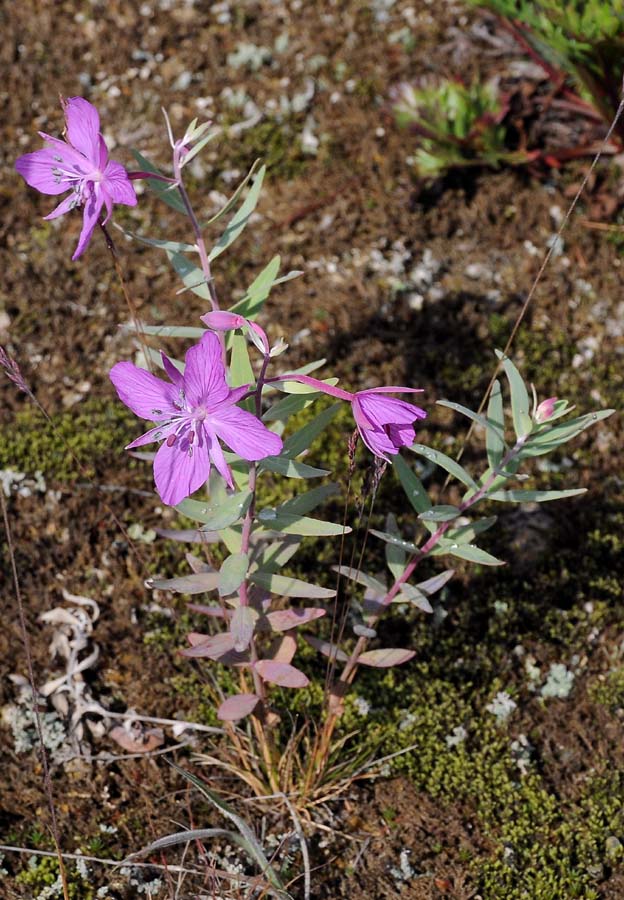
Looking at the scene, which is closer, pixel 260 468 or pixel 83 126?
pixel 83 126

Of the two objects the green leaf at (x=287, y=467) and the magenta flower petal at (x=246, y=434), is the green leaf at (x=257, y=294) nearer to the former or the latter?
the green leaf at (x=287, y=467)

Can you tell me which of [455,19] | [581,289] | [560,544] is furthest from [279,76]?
[560,544]

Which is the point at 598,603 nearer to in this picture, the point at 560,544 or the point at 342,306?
the point at 560,544

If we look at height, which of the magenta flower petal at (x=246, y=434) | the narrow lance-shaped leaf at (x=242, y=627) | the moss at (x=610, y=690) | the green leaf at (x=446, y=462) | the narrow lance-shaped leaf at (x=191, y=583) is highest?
the magenta flower petal at (x=246, y=434)

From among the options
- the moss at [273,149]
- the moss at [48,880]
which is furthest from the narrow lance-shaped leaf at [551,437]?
the moss at [273,149]

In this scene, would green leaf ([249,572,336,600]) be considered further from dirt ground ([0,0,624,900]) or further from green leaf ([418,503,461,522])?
dirt ground ([0,0,624,900])

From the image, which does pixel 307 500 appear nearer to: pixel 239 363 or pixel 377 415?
pixel 239 363

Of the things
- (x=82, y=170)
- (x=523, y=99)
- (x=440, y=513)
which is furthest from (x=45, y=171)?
(x=523, y=99)
